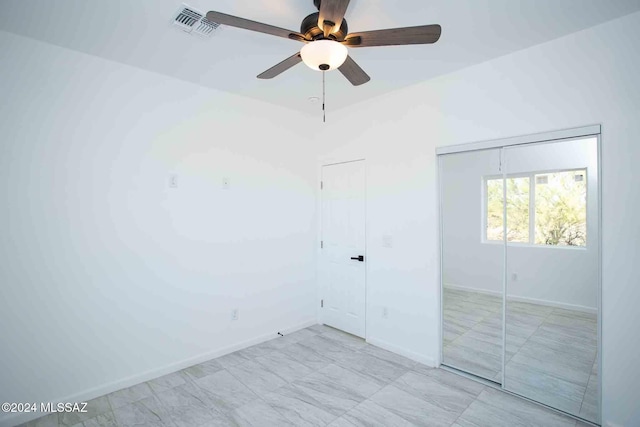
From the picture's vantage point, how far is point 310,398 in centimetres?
248

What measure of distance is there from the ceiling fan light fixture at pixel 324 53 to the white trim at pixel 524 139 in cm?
167

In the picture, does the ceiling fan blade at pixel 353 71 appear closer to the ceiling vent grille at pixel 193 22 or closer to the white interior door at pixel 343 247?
the ceiling vent grille at pixel 193 22

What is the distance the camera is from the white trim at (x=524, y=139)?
7.14 ft

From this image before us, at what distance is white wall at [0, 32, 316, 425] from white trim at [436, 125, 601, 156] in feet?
6.73

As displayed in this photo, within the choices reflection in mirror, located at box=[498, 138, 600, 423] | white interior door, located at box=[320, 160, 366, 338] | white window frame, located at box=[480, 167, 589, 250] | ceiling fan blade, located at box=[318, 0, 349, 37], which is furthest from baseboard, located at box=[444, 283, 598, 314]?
ceiling fan blade, located at box=[318, 0, 349, 37]

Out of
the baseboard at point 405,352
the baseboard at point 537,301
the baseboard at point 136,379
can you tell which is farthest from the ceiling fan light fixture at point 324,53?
the baseboard at point 136,379

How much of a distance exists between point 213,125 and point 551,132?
3068mm

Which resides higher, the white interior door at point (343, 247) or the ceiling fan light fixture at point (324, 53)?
the ceiling fan light fixture at point (324, 53)

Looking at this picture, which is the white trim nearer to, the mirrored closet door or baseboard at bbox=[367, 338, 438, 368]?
the mirrored closet door

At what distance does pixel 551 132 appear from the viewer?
7.61ft

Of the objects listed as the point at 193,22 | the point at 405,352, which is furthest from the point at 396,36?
the point at 405,352

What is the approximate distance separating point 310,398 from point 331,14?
2715mm

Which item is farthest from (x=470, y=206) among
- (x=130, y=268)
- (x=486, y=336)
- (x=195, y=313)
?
→ (x=130, y=268)

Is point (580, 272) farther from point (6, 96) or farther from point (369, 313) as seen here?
point (6, 96)
